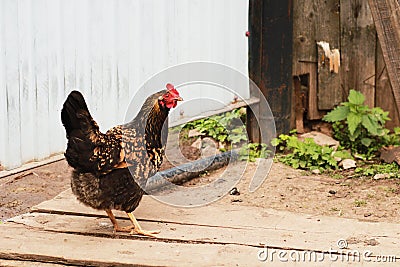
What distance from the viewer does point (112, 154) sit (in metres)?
3.35

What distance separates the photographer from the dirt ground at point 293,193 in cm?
414

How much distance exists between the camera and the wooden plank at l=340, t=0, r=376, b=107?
5.49 m

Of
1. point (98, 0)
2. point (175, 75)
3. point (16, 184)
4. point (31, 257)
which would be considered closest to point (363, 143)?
point (175, 75)

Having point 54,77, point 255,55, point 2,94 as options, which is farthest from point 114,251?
point 255,55

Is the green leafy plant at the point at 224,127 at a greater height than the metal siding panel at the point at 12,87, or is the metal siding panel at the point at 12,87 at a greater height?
the metal siding panel at the point at 12,87

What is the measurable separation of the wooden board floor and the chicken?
0.62ft

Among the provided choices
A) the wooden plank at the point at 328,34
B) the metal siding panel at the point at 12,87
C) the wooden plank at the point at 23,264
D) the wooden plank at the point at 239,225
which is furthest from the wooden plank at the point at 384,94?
the wooden plank at the point at 23,264

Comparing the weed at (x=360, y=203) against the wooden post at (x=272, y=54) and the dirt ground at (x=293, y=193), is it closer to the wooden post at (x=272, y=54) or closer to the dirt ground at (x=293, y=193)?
the dirt ground at (x=293, y=193)

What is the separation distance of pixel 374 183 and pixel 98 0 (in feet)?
7.77

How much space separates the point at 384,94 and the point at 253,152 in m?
1.20

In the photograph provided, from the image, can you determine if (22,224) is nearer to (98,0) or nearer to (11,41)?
→ (11,41)

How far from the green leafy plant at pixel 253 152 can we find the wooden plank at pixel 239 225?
3.87ft

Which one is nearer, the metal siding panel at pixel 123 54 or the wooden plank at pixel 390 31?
the wooden plank at pixel 390 31

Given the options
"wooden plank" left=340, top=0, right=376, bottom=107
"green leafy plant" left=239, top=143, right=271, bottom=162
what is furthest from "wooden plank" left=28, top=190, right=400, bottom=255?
"wooden plank" left=340, top=0, right=376, bottom=107
